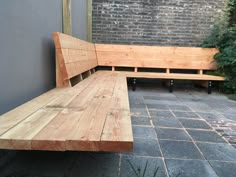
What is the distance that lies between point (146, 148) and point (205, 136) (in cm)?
73

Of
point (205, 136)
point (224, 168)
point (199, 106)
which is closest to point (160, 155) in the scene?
point (224, 168)

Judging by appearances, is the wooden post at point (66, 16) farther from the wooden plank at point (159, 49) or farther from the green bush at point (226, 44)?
the green bush at point (226, 44)

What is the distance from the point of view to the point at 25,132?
116 centimetres

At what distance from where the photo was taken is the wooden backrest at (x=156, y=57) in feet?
16.0

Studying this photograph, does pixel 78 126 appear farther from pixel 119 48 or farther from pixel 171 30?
pixel 171 30

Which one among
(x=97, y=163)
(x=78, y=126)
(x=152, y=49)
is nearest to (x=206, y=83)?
(x=152, y=49)

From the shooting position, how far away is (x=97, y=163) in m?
1.71

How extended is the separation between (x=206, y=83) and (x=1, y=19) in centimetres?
441

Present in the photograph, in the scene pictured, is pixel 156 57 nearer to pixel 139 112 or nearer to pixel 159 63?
pixel 159 63

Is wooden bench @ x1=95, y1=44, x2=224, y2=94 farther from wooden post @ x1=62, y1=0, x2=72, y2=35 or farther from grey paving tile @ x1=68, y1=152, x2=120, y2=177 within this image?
grey paving tile @ x1=68, y1=152, x2=120, y2=177

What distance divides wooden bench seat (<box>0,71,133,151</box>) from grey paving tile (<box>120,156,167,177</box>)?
1.31ft

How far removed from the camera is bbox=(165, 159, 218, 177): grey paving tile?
1.58 m

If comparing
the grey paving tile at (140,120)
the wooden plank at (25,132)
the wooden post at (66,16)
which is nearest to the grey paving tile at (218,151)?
the grey paving tile at (140,120)

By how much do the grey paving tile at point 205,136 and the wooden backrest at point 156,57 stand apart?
2.70 metres
